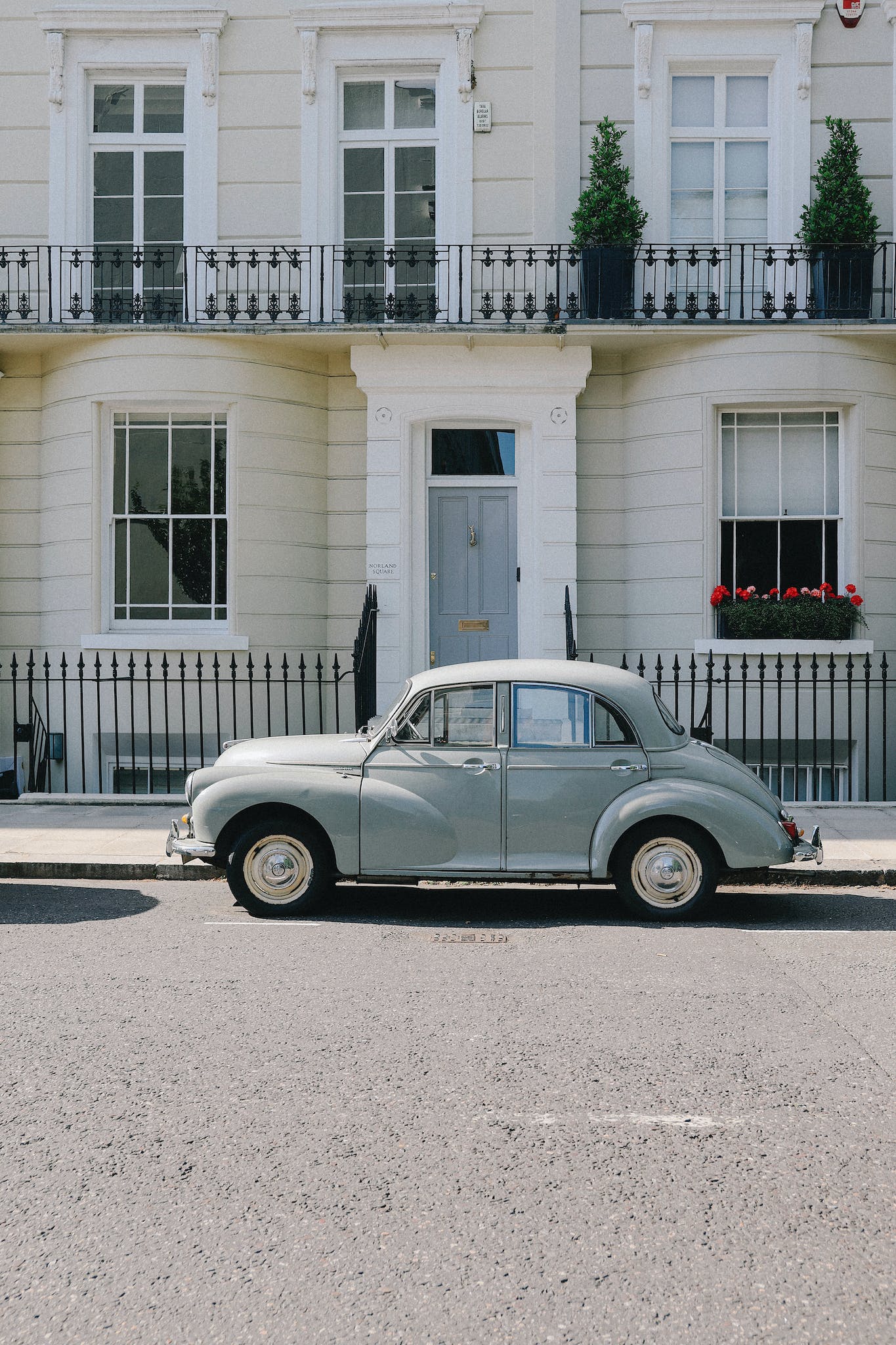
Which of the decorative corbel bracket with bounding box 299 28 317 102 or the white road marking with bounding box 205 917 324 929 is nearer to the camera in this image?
the white road marking with bounding box 205 917 324 929

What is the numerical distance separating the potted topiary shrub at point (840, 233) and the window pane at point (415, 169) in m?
4.10

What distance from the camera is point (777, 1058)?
14.8 ft

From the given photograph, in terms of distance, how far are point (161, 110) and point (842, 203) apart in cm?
753

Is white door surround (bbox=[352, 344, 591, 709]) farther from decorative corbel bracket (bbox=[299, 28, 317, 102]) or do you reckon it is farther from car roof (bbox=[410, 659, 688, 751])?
car roof (bbox=[410, 659, 688, 751])

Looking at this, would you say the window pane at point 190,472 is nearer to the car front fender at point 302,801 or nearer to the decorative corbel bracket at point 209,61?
the decorative corbel bracket at point 209,61

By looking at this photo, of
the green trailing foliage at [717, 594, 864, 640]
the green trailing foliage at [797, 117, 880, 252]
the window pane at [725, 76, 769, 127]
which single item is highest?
the window pane at [725, 76, 769, 127]

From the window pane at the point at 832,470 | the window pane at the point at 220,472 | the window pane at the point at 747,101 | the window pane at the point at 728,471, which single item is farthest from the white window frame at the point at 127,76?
the window pane at the point at 832,470

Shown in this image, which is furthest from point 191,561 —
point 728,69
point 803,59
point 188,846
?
point 803,59

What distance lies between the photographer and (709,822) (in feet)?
23.0

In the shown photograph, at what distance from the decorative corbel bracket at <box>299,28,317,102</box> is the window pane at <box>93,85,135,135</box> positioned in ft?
6.65

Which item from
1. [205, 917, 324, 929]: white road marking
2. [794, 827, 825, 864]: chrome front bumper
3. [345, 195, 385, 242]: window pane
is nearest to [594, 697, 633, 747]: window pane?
[794, 827, 825, 864]: chrome front bumper

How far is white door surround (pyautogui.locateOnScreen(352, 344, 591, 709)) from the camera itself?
13070 mm

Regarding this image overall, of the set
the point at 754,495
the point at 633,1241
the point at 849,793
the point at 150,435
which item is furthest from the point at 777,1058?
the point at 150,435

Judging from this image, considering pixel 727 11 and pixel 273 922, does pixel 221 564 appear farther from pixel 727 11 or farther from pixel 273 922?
pixel 727 11
